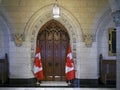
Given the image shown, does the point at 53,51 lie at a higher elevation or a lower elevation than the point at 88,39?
lower

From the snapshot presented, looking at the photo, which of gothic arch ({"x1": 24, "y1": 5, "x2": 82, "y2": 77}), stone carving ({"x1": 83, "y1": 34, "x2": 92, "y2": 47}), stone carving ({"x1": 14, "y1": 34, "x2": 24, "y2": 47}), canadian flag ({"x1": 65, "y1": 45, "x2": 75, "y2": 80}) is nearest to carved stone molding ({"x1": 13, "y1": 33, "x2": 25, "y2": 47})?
stone carving ({"x1": 14, "y1": 34, "x2": 24, "y2": 47})

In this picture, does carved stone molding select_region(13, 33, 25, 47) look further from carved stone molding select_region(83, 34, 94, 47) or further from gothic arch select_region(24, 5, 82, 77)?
carved stone molding select_region(83, 34, 94, 47)

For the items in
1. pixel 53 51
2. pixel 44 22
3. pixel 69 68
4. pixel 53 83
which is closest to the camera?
pixel 53 83

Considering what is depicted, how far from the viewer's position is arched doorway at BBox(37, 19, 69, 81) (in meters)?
13.0

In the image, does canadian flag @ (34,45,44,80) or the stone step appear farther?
canadian flag @ (34,45,44,80)

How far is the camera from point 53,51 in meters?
13.1

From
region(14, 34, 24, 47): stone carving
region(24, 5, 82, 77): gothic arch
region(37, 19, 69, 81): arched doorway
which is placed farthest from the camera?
region(37, 19, 69, 81): arched doorway

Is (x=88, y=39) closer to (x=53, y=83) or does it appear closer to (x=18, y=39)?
(x=53, y=83)

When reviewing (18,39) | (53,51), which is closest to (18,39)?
(18,39)

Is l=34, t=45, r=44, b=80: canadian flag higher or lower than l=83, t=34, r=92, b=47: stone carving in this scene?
lower

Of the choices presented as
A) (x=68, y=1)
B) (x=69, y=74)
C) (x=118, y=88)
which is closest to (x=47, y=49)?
(x=69, y=74)

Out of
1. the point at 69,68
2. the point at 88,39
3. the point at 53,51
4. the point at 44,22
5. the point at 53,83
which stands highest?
the point at 44,22

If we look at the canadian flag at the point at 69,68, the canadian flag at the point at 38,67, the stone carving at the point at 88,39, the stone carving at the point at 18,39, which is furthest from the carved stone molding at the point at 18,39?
the stone carving at the point at 88,39

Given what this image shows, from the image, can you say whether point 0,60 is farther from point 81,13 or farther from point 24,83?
point 81,13
